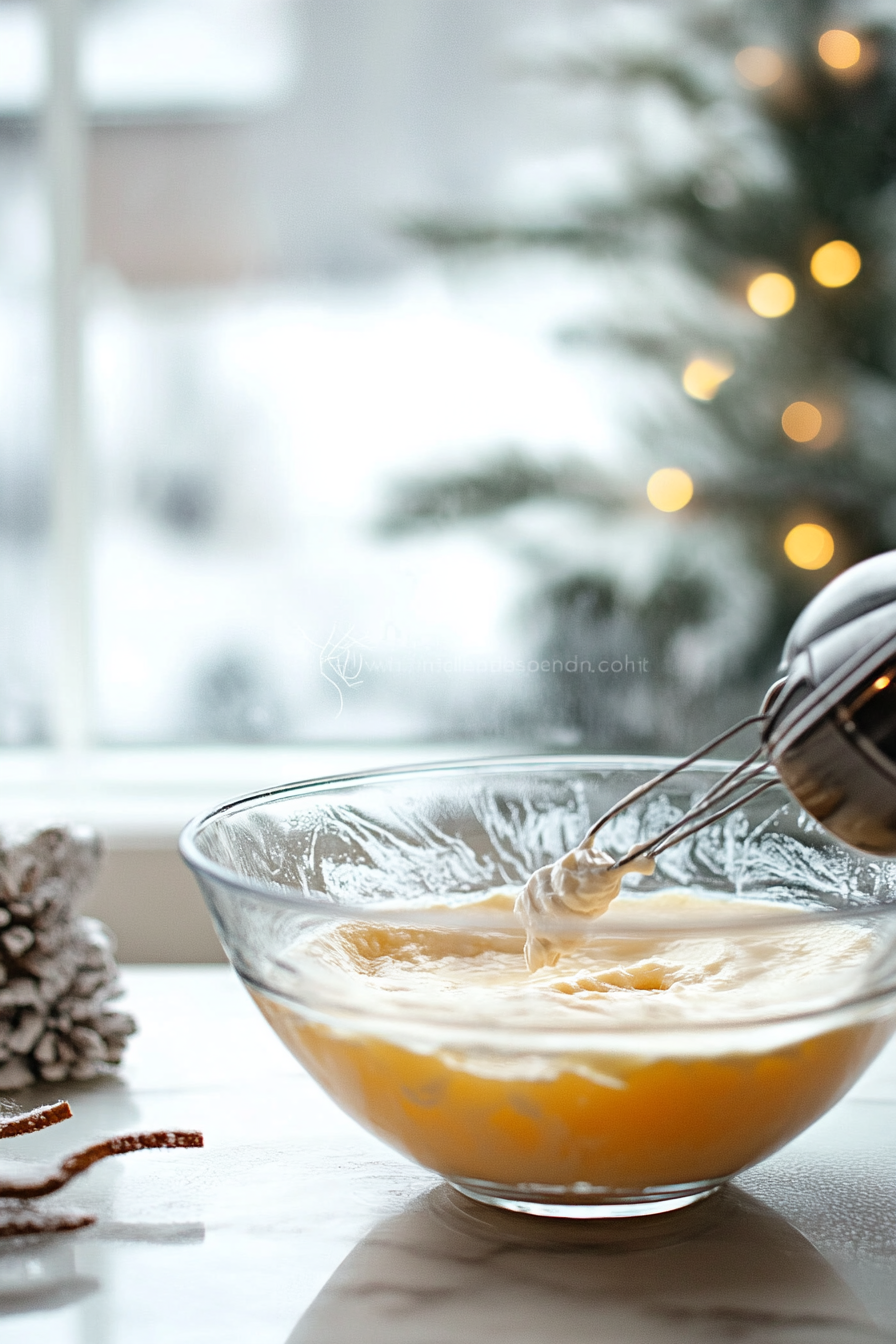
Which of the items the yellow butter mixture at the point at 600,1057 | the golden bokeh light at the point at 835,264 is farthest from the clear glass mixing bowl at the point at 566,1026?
the golden bokeh light at the point at 835,264

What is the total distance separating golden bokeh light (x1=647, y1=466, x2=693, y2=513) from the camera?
1.21 meters

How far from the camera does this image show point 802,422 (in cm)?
120

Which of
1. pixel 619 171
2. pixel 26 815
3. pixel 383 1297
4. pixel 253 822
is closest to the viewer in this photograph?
pixel 383 1297

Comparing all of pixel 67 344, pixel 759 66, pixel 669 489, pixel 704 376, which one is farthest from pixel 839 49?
pixel 67 344

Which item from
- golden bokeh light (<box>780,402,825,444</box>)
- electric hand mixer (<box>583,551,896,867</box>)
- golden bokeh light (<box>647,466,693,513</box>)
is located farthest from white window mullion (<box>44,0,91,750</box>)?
electric hand mixer (<box>583,551,896,867</box>)

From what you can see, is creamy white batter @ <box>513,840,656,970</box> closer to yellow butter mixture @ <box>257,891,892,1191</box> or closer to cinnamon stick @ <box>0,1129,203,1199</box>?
yellow butter mixture @ <box>257,891,892,1191</box>

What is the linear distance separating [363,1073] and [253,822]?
0.53ft

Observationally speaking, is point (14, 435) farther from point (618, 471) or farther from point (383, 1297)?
point (383, 1297)

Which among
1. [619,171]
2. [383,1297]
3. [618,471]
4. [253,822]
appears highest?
[619,171]

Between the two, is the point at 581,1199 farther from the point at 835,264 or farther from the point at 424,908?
the point at 835,264

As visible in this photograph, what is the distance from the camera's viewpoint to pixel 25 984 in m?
0.66

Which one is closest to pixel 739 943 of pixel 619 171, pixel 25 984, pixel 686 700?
pixel 25 984

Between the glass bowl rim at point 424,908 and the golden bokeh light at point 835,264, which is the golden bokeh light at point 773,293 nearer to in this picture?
the golden bokeh light at point 835,264

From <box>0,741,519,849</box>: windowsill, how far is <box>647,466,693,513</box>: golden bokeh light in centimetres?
28
